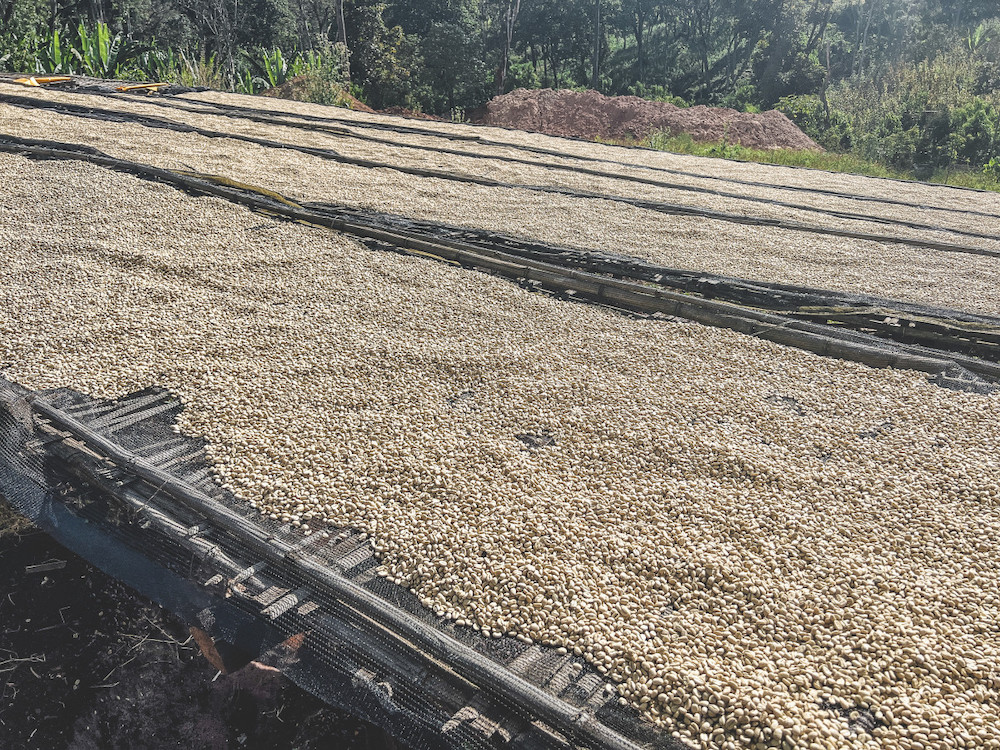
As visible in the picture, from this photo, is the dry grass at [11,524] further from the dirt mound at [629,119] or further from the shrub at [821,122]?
the shrub at [821,122]

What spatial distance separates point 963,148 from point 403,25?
54.3 ft

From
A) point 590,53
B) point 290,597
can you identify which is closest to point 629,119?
point 590,53

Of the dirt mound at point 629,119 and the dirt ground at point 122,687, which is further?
the dirt mound at point 629,119

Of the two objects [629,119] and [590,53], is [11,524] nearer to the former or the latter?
[629,119]

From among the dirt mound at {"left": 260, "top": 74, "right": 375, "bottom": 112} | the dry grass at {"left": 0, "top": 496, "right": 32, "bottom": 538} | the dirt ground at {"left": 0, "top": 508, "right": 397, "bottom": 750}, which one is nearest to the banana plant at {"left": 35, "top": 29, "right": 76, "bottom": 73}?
the dirt mound at {"left": 260, "top": 74, "right": 375, "bottom": 112}

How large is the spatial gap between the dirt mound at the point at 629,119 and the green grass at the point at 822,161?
181cm

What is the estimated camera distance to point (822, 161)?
41.1 ft

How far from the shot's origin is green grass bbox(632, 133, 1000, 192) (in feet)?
39.3

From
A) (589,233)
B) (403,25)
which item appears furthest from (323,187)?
(403,25)

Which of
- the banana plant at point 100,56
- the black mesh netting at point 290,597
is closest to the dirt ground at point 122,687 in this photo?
the black mesh netting at point 290,597

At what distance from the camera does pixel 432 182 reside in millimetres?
7551

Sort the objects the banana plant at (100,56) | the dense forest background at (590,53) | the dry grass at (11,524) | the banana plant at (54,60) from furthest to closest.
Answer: the dense forest background at (590,53) → the banana plant at (100,56) → the banana plant at (54,60) → the dry grass at (11,524)

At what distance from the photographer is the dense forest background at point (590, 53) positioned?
14.0 metres

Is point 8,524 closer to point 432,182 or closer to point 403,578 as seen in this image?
point 403,578
